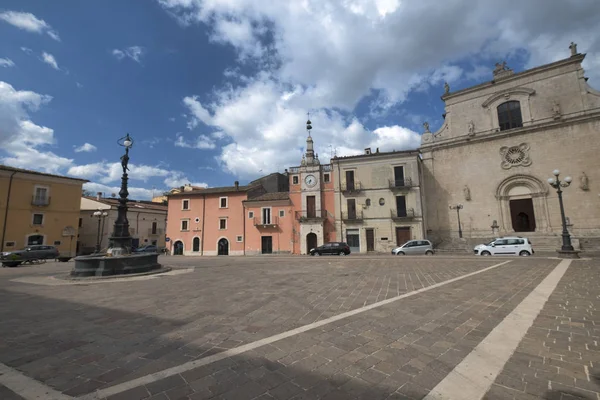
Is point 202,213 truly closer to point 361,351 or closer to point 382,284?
point 382,284

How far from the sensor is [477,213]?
2791 cm

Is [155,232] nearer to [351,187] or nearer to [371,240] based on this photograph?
[351,187]

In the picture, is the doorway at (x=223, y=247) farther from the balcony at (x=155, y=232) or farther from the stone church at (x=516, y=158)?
the stone church at (x=516, y=158)

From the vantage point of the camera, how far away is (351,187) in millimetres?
30938

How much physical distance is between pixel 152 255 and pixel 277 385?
11.8 m

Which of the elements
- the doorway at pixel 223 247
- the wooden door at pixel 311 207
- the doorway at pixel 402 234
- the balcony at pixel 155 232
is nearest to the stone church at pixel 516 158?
the doorway at pixel 402 234

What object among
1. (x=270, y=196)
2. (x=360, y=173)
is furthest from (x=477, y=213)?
(x=270, y=196)

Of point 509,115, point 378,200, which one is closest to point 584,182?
point 509,115

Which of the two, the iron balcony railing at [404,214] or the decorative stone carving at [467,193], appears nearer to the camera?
the iron balcony railing at [404,214]

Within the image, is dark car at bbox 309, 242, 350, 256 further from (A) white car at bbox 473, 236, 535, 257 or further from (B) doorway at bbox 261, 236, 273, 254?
(A) white car at bbox 473, 236, 535, 257

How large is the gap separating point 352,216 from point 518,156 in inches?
665

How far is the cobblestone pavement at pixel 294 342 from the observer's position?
2.60 metres

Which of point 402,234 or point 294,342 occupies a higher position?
point 402,234

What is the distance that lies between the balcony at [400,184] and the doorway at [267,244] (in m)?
14.7
